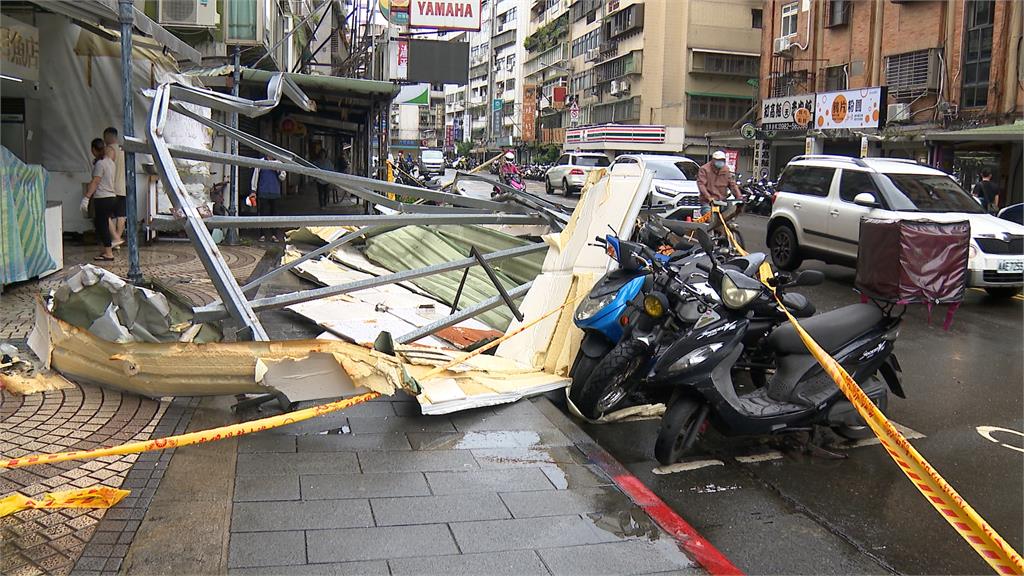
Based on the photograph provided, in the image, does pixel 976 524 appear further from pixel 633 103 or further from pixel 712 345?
pixel 633 103

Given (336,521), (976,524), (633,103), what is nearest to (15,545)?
(336,521)

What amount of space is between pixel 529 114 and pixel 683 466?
76.1 m

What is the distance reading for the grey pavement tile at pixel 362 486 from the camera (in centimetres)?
386

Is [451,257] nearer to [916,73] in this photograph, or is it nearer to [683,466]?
[683,466]

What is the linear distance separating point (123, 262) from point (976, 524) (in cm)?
965

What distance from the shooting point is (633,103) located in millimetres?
54281

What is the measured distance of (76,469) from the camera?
3873 mm

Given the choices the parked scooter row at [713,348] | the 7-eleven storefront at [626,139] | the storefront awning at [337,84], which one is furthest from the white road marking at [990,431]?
the 7-eleven storefront at [626,139]

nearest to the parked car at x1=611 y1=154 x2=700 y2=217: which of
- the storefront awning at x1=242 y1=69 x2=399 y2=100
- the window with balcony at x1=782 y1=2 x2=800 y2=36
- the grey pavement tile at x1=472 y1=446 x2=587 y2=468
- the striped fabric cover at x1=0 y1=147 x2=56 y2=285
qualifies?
the storefront awning at x1=242 y1=69 x2=399 y2=100

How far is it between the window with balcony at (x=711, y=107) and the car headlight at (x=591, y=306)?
48.5 metres

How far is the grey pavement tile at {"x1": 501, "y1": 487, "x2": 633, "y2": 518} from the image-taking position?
3.83 meters

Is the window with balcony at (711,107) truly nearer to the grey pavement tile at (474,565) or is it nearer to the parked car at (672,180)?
the parked car at (672,180)

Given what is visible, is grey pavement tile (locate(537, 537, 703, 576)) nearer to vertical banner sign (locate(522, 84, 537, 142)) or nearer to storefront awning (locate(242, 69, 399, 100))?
storefront awning (locate(242, 69, 399, 100))

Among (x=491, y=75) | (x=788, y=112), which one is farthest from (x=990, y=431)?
(x=491, y=75)
